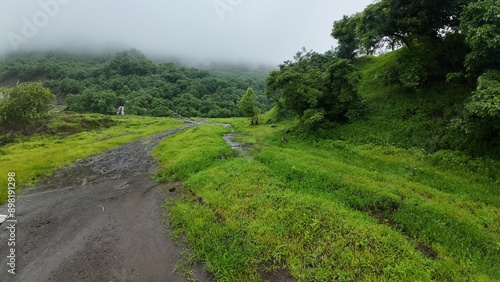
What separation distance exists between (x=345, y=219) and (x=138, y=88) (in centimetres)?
13568

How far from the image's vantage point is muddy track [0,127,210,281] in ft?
36.7

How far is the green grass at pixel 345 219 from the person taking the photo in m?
10.1

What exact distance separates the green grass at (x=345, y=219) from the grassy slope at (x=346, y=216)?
48 mm

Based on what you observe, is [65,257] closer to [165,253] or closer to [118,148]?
[165,253]

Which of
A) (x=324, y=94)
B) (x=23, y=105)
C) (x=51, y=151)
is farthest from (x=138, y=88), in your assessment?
(x=324, y=94)

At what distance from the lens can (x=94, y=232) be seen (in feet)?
46.9

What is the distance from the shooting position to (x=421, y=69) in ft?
84.2

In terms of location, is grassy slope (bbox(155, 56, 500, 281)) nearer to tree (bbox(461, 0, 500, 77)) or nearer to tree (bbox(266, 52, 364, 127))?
tree (bbox(461, 0, 500, 77))

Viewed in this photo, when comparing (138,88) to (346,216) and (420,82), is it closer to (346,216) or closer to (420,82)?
(420,82)

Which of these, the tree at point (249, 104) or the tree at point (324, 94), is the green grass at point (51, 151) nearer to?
the tree at point (249, 104)

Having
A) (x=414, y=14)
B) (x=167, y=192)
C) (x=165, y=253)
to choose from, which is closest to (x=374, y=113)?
(x=414, y=14)

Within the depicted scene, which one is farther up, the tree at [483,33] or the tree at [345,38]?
the tree at [345,38]

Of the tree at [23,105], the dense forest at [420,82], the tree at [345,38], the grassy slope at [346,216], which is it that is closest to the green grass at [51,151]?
the tree at [23,105]

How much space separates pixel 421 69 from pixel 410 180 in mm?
15054
